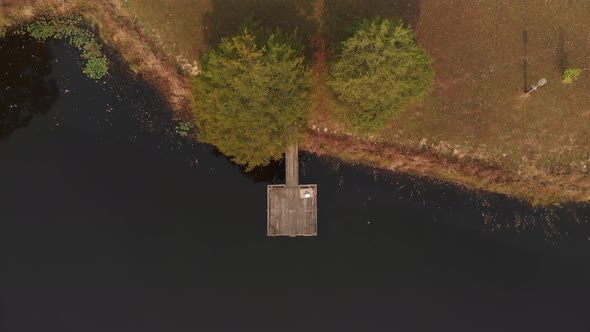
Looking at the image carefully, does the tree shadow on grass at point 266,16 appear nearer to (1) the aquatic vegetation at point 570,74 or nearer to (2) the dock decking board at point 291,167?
(2) the dock decking board at point 291,167

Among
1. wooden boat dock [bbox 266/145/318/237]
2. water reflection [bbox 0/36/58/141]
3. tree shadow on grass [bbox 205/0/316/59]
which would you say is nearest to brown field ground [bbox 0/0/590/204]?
tree shadow on grass [bbox 205/0/316/59]

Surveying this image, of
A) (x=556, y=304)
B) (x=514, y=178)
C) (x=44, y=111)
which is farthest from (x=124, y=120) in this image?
(x=556, y=304)

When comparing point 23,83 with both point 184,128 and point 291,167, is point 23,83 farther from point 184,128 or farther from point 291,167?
point 291,167

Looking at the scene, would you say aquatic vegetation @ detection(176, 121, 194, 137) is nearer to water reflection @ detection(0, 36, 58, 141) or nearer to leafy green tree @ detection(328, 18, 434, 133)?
water reflection @ detection(0, 36, 58, 141)

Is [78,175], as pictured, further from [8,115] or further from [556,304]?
[556,304]

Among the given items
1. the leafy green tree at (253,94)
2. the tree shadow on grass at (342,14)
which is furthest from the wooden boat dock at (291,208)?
the tree shadow on grass at (342,14)

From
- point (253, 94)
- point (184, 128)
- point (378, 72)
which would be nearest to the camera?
point (378, 72)

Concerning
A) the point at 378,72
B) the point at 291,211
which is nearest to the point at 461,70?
the point at 378,72
